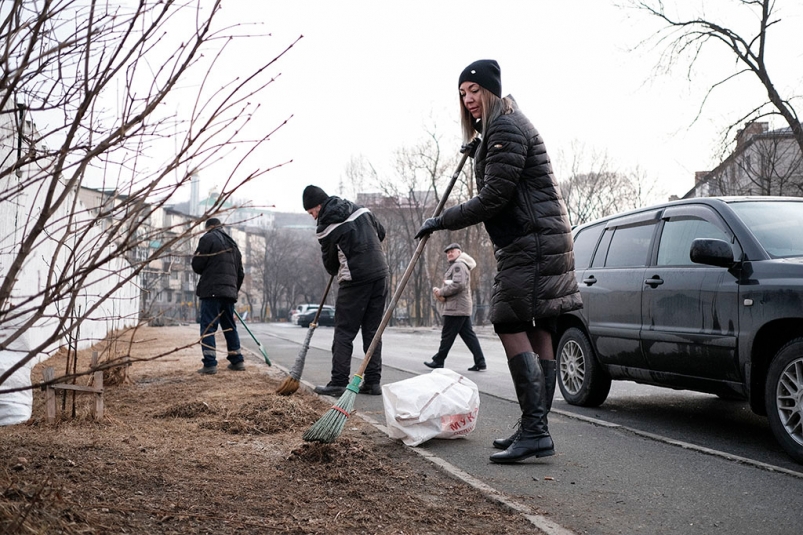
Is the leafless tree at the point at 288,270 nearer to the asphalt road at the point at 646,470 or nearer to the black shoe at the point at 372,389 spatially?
the black shoe at the point at 372,389

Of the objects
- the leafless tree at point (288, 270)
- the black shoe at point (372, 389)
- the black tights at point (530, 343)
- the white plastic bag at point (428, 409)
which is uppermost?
the leafless tree at point (288, 270)

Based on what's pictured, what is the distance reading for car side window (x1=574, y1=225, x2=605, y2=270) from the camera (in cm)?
793

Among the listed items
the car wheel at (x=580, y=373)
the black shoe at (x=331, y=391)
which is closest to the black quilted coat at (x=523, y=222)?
the car wheel at (x=580, y=373)

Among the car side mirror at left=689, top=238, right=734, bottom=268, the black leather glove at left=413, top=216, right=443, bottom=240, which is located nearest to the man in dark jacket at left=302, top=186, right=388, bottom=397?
the black leather glove at left=413, top=216, right=443, bottom=240

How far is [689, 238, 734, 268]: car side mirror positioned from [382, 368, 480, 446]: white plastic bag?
6.24 ft

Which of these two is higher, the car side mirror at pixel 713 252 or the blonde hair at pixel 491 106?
the blonde hair at pixel 491 106

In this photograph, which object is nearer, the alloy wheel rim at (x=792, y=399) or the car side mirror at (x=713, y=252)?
the alloy wheel rim at (x=792, y=399)

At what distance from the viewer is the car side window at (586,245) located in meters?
7.93

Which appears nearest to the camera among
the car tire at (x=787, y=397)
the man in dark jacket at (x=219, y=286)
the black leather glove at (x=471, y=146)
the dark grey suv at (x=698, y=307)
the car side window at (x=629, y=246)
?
the car tire at (x=787, y=397)

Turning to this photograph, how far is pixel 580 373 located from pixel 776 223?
2506 millimetres

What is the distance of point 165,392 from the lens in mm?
8156

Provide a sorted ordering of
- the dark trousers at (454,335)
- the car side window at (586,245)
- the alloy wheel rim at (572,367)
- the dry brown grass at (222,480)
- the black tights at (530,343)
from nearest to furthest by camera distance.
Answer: the dry brown grass at (222,480) → the black tights at (530,343) → the alloy wheel rim at (572,367) → the car side window at (586,245) → the dark trousers at (454,335)

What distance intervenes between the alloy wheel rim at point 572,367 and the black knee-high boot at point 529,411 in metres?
2.90

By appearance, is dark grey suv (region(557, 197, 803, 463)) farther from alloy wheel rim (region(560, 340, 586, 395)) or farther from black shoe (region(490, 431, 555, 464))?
black shoe (region(490, 431, 555, 464))
